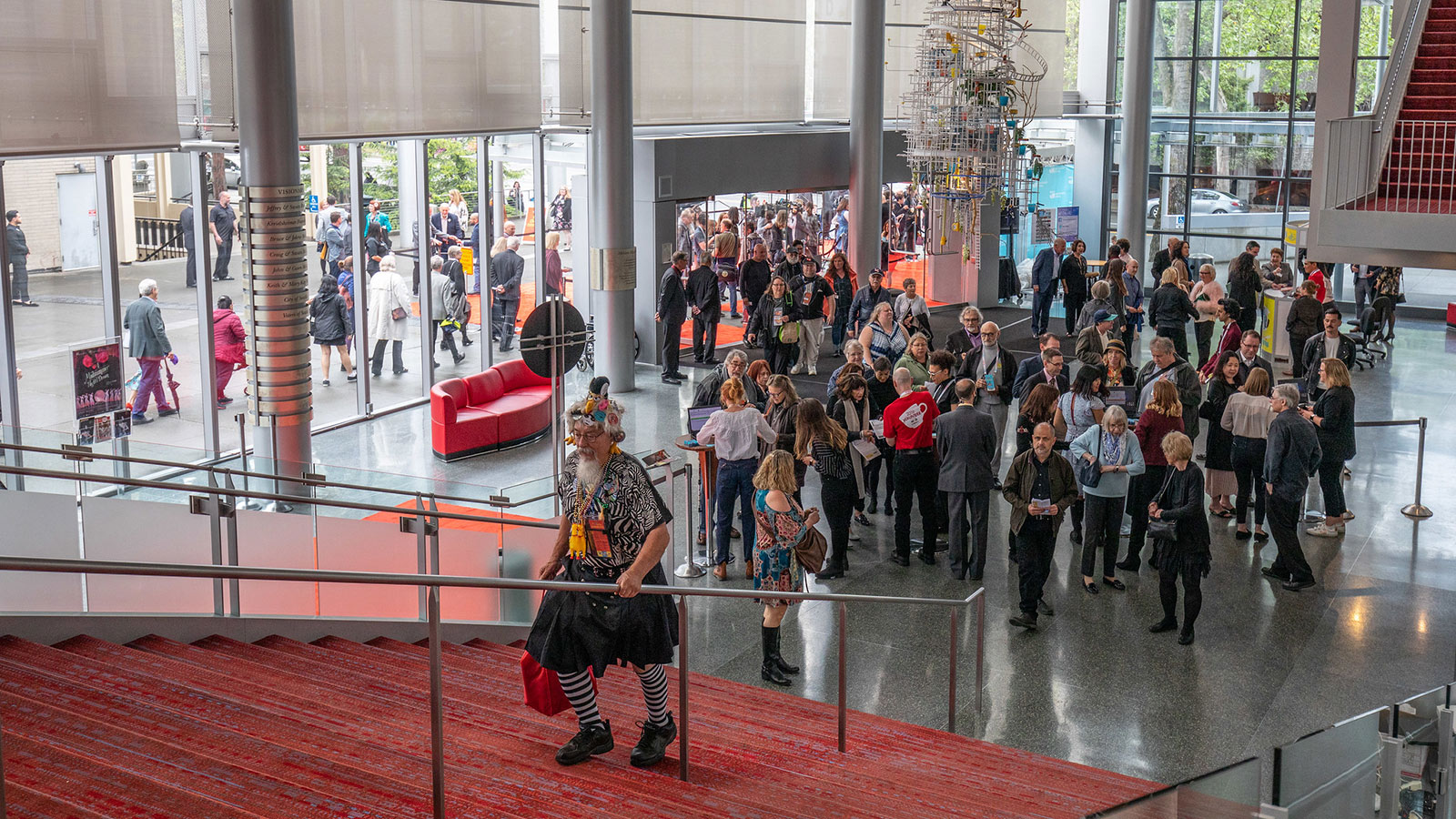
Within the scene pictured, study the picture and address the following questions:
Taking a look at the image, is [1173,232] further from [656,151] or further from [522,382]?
[522,382]

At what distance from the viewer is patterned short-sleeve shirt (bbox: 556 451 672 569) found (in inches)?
196

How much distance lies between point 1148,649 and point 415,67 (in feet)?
30.3

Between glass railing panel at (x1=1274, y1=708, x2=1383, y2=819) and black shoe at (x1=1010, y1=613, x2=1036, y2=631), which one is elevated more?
glass railing panel at (x1=1274, y1=708, x2=1383, y2=819)

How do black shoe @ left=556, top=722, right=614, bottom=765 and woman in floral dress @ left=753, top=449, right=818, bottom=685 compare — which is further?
woman in floral dress @ left=753, top=449, right=818, bottom=685

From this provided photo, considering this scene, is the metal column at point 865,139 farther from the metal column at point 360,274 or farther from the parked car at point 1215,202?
the parked car at point 1215,202

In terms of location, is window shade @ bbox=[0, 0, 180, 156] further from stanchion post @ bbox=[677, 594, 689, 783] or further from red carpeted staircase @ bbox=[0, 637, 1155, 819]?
stanchion post @ bbox=[677, 594, 689, 783]

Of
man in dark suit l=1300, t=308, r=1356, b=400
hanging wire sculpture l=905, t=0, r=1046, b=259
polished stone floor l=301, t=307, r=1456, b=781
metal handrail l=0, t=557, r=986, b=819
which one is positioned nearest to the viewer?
metal handrail l=0, t=557, r=986, b=819

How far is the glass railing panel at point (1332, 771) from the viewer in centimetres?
386

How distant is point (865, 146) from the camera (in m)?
18.7

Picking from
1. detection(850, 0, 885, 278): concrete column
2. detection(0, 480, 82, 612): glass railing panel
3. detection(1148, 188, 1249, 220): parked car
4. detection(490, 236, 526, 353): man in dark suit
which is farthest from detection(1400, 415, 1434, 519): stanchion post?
detection(1148, 188, 1249, 220): parked car

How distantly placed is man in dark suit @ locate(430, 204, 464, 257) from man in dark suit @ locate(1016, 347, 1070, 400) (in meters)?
7.20

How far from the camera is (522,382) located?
46.1 feet

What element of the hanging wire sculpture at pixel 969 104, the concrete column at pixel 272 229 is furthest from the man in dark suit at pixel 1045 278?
the concrete column at pixel 272 229

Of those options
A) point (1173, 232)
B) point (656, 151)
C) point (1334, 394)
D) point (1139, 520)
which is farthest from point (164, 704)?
point (1173, 232)
